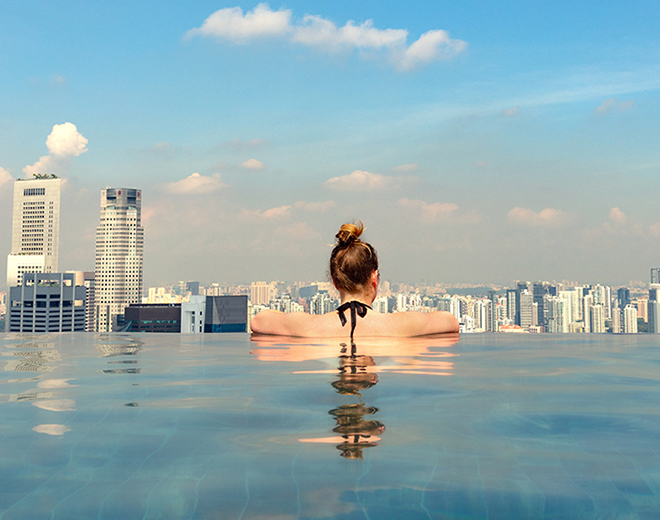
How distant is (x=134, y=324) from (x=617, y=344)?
11456 cm

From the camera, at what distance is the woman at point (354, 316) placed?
4977 millimetres

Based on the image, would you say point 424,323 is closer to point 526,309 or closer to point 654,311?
point 654,311

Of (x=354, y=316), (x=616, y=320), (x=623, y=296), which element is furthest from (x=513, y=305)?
(x=354, y=316)

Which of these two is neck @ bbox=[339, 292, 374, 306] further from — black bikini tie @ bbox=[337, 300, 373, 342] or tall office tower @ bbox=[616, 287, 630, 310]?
tall office tower @ bbox=[616, 287, 630, 310]

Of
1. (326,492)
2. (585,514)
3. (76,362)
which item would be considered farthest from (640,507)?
(76,362)

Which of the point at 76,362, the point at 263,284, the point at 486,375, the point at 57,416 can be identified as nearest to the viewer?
the point at 57,416

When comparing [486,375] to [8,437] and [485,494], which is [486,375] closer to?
[485,494]

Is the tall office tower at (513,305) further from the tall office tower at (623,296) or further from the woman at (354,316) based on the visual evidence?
the woman at (354,316)

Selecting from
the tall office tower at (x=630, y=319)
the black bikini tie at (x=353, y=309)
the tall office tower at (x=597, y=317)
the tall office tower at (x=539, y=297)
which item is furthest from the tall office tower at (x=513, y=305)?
the black bikini tie at (x=353, y=309)

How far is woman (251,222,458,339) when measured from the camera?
4.98m

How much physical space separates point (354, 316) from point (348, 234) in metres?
0.82

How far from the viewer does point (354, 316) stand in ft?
16.9

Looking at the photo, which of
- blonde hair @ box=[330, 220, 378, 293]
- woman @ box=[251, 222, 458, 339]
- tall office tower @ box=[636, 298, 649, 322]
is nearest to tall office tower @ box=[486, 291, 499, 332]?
tall office tower @ box=[636, 298, 649, 322]

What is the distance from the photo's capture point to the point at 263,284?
7712 inches
